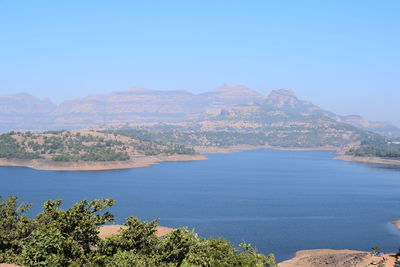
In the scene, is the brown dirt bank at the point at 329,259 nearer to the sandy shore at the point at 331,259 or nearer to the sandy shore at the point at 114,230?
the sandy shore at the point at 331,259

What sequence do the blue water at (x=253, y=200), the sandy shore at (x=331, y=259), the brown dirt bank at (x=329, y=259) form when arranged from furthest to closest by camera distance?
the blue water at (x=253, y=200), the brown dirt bank at (x=329, y=259), the sandy shore at (x=331, y=259)

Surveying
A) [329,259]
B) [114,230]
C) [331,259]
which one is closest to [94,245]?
[329,259]

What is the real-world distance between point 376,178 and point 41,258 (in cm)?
16729

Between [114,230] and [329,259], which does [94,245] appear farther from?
[114,230]

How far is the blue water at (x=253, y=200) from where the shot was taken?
3332 inches

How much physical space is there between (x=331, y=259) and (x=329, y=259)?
0.26 meters

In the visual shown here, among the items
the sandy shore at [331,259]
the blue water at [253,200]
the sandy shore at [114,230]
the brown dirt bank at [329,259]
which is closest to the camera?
the sandy shore at [331,259]

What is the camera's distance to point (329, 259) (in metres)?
70.1

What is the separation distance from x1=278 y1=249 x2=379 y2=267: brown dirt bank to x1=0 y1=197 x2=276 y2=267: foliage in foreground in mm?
24594

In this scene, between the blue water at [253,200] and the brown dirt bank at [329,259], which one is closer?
the brown dirt bank at [329,259]

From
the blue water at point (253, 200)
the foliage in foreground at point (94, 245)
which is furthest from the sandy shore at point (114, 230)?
the foliage in foreground at point (94, 245)

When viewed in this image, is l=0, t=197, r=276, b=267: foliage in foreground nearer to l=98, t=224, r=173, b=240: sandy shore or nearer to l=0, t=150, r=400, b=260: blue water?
l=0, t=150, r=400, b=260: blue water

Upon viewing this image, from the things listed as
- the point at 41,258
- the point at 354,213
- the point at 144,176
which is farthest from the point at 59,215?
the point at 144,176

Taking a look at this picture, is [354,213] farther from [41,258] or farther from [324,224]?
[41,258]
